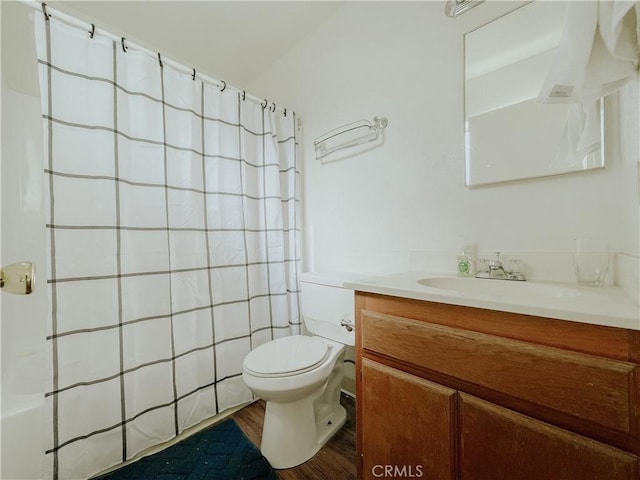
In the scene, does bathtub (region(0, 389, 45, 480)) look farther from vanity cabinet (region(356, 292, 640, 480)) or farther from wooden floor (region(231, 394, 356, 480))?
vanity cabinet (region(356, 292, 640, 480))

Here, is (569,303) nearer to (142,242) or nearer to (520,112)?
(520,112)

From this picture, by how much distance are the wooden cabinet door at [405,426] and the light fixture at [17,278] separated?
985mm

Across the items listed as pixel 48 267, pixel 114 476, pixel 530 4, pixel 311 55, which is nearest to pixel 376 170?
pixel 530 4

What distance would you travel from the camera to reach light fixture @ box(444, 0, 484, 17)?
1.05 meters

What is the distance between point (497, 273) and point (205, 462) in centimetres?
149

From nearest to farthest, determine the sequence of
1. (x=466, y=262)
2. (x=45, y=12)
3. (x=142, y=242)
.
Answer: (x=45, y=12)
(x=466, y=262)
(x=142, y=242)

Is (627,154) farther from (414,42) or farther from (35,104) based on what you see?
(35,104)

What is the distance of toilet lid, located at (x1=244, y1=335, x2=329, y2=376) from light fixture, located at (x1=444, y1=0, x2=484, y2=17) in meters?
1.62

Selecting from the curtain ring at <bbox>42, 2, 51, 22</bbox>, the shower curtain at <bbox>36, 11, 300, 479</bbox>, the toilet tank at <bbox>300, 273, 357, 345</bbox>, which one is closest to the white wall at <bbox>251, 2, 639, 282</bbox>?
the toilet tank at <bbox>300, 273, 357, 345</bbox>

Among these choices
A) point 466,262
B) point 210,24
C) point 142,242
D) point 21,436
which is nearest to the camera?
point 21,436

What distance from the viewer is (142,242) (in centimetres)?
118

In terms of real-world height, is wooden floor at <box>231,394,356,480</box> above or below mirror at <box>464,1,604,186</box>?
below

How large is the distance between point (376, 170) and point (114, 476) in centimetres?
186

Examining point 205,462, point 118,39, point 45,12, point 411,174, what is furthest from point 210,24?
point 205,462
